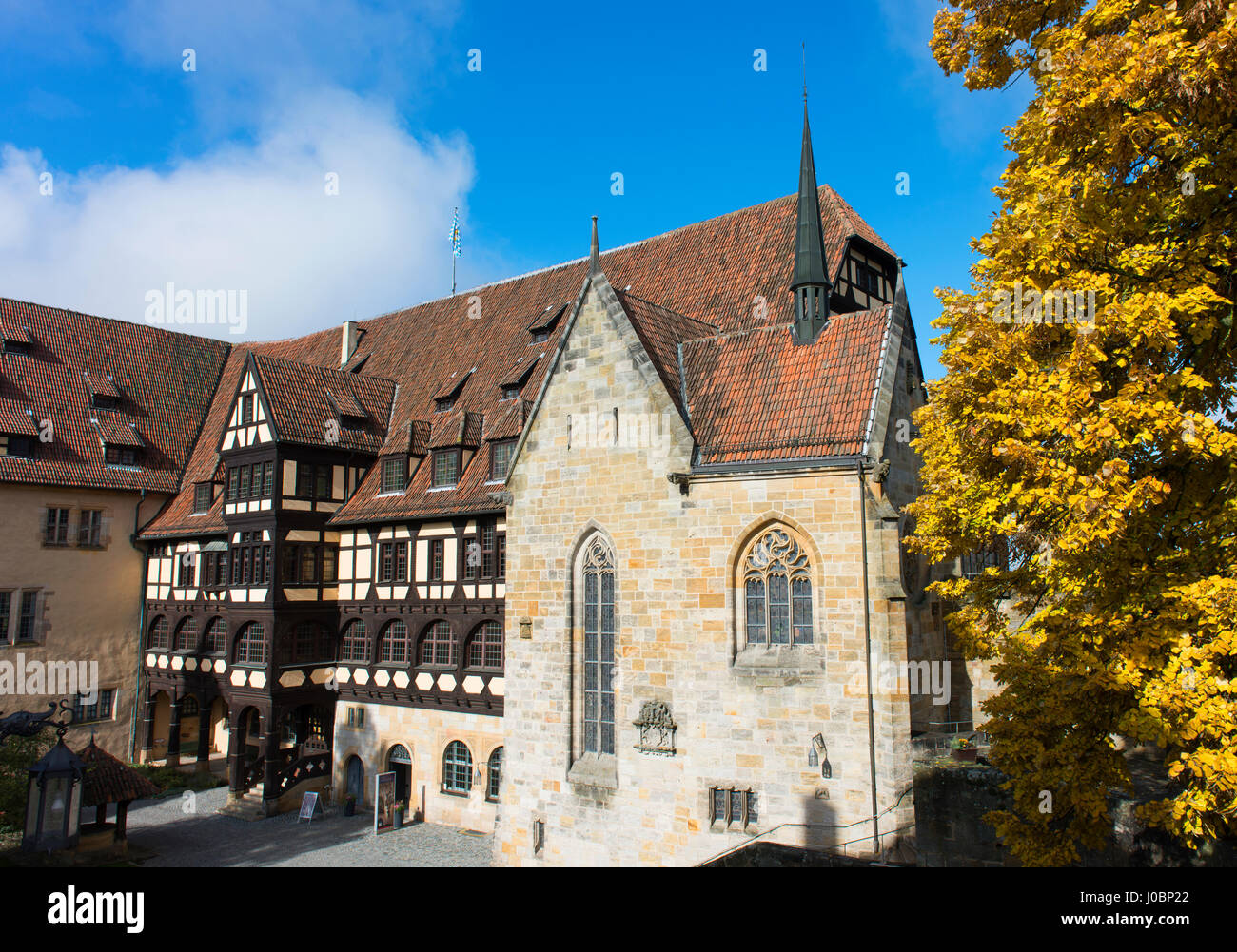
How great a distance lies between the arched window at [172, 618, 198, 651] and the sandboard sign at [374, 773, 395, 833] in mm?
9944

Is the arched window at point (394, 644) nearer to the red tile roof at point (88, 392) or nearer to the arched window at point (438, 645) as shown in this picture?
the arched window at point (438, 645)

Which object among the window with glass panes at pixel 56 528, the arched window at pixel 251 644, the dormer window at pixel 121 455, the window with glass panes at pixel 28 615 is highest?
the dormer window at pixel 121 455

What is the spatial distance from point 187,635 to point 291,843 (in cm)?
1045

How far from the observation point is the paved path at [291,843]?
747 inches

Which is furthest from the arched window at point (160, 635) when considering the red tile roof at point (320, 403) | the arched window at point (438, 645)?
the arched window at point (438, 645)

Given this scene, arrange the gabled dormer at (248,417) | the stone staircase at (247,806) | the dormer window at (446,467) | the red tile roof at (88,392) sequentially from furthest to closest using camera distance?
Result: 1. the red tile roof at (88,392)
2. the gabled dormer at (248,417)
3. the stone staircase at (247,806)
4. the dormer window at (446,467)

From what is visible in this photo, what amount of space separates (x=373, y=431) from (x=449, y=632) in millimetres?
7242

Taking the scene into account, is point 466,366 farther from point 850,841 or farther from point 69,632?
point 850,841

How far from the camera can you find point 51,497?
2759 cm

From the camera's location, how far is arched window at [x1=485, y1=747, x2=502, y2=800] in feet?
66.7

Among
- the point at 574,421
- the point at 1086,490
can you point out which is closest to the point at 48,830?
the point at 574,421

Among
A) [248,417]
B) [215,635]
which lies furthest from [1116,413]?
[215,635]

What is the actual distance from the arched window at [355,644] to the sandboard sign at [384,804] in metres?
3.49

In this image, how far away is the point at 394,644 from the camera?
22.9 metres
